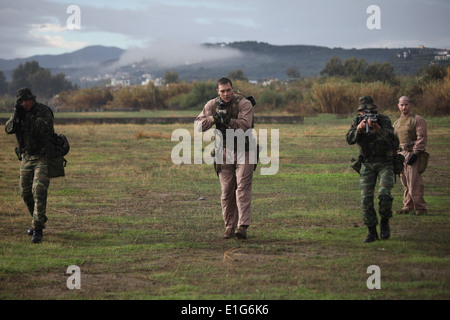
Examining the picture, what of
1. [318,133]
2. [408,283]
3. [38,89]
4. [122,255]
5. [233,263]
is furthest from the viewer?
[38,89]

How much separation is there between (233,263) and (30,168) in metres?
3.67

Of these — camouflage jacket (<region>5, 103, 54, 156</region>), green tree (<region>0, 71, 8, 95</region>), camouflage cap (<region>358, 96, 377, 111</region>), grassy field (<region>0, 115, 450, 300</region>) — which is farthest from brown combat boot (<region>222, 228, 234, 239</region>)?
green tree (<region>0, 71, 8, 95</region>)

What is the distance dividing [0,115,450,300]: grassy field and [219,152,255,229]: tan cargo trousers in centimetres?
35

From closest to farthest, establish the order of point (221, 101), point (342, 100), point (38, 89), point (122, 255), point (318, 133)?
point (122, 255)
point (221, 101)
point (318, 133)
point (342, 100)
point (38, 89)

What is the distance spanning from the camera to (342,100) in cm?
5069

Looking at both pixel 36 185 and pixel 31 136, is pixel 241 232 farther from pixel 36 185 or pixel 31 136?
pixel 31 136

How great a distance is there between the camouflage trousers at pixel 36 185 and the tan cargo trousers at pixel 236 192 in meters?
2.57

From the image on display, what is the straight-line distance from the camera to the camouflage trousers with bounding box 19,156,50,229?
10.2 meters

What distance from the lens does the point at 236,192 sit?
10.1m

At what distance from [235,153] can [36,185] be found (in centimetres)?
290

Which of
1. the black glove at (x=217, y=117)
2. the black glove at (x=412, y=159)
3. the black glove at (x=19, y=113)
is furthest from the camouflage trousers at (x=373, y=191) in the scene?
the black glove at (x=19, y=113)

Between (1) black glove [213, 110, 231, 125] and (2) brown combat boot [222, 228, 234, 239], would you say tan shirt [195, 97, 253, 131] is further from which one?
(2) brown combat boot [222, 228, 234, 239]
